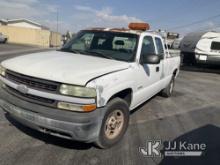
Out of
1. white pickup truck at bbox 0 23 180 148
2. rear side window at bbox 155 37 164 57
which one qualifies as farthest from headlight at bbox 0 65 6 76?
rear side window at bbox 155 37 164 57

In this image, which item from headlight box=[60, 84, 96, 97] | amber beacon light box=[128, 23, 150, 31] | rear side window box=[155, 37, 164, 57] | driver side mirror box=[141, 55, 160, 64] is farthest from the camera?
rear side window box=[155, 37, 164, 57]

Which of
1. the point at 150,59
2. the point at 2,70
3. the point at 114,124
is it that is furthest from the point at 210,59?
the point at 2,70

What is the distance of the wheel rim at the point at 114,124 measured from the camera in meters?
3.79

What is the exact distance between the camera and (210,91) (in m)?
9.52

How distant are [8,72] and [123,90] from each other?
1769 millimetres

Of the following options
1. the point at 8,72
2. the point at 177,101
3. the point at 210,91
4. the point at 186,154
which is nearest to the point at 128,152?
the point at 186,154

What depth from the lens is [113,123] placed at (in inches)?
154

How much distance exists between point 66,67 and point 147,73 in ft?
6.13

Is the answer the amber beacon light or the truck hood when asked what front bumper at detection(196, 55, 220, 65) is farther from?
the truck hood

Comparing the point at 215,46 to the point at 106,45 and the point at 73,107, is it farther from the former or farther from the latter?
the point at 73,107

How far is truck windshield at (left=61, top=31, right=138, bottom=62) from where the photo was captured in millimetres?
4516

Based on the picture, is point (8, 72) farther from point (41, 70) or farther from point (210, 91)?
point (210, 91)

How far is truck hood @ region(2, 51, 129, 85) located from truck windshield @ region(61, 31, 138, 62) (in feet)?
1.12

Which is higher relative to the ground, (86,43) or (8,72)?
(86,43)
